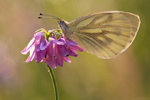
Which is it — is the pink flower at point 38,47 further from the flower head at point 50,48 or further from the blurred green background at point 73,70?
the blurred green background at point 73,70

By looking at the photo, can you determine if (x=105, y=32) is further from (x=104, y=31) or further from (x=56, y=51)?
(x=56, y=51)

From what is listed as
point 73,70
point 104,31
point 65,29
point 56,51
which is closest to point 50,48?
point 56,51

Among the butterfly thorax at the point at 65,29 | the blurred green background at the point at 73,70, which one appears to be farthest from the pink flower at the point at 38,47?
the blurred green background at the point at 73,70

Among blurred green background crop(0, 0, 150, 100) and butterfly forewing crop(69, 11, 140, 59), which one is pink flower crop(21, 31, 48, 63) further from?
blurred green background crop(0, 0, 150, 100)

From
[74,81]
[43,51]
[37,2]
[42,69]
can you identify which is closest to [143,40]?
[74,81]

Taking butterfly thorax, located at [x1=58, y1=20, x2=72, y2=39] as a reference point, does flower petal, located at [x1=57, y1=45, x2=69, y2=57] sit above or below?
below

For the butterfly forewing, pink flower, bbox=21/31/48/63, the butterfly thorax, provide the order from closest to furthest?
pink flower, bbox=21/31/48/63, the butterfly thorax, the butterfly forewing

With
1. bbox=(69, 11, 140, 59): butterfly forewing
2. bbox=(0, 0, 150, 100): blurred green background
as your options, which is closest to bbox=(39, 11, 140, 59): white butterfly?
bbox=(69, 11, 140, 59): butterfly forewing
